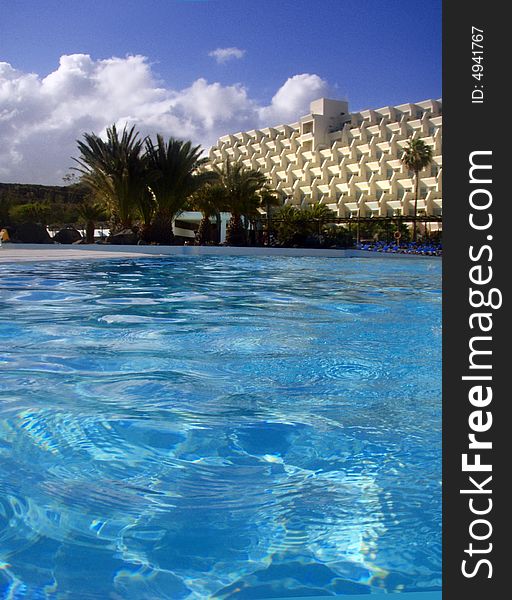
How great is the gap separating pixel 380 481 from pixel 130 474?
1075 millimetres

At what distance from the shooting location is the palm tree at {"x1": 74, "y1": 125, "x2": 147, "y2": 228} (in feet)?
89.1

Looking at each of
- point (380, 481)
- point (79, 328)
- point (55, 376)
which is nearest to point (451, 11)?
point (380, 481)

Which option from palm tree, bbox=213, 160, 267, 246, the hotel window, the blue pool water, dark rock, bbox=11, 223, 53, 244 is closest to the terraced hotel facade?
the hotel window

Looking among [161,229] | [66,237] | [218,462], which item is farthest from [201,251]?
[218,462]

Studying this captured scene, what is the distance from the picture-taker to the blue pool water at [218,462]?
1829 mm

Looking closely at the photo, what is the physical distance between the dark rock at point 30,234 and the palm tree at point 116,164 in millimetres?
4051

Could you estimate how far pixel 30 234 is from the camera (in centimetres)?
2491

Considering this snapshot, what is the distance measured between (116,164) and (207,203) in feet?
24.9

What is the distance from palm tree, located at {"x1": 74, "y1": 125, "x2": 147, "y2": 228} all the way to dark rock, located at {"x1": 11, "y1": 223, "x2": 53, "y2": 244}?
159 inches

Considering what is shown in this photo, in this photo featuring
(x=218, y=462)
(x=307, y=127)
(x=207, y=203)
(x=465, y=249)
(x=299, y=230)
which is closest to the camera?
(x=465, y=249)

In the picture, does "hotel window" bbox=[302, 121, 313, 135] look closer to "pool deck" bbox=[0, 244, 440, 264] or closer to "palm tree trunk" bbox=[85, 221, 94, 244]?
"palm tree trunk" bbox=[85, 221, 94, 244]

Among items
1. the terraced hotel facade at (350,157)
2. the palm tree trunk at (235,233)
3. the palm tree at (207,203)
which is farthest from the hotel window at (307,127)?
the palm tree trunk at (235,233)

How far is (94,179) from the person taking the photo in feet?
91.9

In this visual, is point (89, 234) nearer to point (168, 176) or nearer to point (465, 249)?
point (168, 176)
